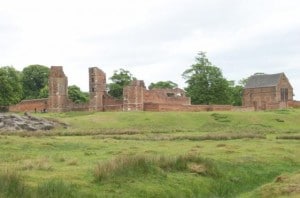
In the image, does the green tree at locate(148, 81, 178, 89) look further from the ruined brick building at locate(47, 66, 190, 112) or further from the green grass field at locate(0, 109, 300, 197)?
the green grass field at locate(0, 109, 300, 197)

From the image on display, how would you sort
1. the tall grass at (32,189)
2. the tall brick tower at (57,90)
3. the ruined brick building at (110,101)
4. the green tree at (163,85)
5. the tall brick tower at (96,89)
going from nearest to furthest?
the tall grass at (32,189) < the ruined brick building at (110,101) < the tall brick tower at (96,89) < the tall brick tower at (57,90) < the green tree at (163,85)

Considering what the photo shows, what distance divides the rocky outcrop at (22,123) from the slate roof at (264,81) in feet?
208

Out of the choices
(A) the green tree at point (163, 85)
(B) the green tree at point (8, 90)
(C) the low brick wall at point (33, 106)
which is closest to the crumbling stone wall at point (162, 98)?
(C) the low brick wall at point (33, 106)

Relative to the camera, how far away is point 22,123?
2002 inches

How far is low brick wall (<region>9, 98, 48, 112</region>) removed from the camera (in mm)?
85312

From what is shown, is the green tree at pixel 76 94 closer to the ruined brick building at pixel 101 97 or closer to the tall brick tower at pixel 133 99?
the ruined brick building at pixel 101 97

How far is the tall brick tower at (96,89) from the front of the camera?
265 feet

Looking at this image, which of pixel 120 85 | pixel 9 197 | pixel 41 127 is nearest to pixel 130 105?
pixel 41 127

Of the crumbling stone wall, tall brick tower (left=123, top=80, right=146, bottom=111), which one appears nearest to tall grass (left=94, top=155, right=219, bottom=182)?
tall brick tower (left=123, top=80, right=146, bottom=111)

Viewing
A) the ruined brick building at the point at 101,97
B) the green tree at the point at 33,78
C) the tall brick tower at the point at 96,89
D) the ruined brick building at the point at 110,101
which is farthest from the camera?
the green tree at the point at 33,78

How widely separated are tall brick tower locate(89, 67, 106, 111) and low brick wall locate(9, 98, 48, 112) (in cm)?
851

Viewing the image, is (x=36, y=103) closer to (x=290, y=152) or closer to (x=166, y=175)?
(x=290, y=152)

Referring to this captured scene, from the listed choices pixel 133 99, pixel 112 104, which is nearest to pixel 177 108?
pixel 133 99

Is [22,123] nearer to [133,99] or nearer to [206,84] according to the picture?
[133,99]
